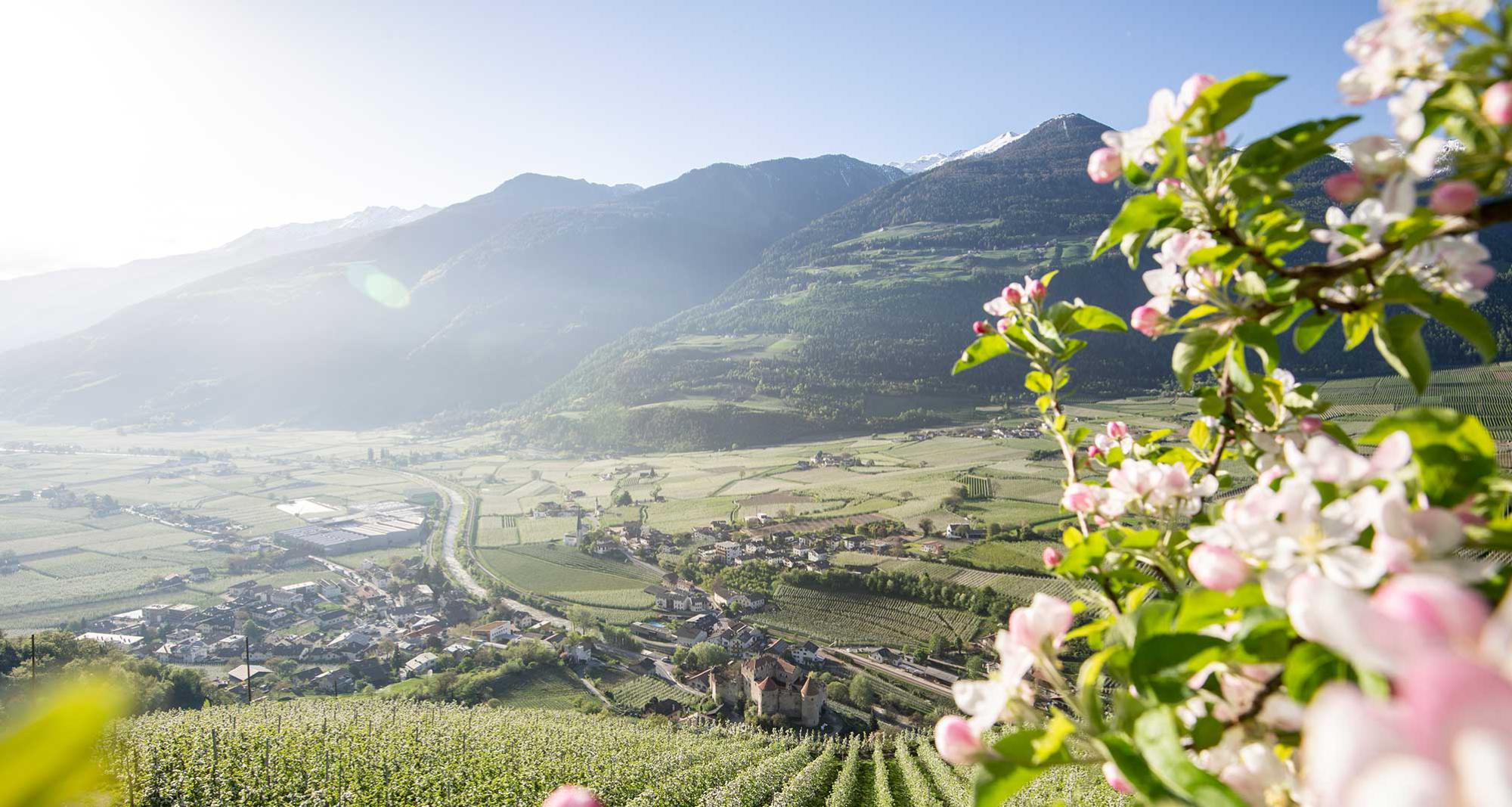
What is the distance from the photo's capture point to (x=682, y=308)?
154 metres

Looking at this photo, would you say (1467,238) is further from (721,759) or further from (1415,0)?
(721,759)

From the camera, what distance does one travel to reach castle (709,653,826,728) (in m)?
25.6

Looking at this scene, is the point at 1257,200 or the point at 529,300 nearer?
the point at 1257,200

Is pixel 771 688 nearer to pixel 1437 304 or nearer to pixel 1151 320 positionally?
pixel 1151 320

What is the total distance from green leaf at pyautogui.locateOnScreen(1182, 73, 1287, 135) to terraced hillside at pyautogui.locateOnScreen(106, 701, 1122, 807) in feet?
37.9

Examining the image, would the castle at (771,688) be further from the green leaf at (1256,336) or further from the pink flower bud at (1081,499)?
the green leaf at (1256,336)

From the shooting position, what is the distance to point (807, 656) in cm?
3058

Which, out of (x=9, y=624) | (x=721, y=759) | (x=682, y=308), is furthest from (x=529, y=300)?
(x=721, y=759)

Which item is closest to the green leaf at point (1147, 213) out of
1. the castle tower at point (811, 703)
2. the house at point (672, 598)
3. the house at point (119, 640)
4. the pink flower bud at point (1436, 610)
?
the pink flower bud at point (1436, 610)

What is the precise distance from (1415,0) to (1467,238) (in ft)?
1.09

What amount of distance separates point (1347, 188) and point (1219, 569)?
60cm

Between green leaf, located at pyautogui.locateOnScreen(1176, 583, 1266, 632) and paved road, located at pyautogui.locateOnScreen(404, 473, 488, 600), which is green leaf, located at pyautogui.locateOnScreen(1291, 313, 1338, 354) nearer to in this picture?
green leaf, located at pyautogui.locateOnScreen(1176, 583, 1266, 632)

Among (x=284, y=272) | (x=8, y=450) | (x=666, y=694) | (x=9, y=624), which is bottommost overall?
(x=666, y=694)

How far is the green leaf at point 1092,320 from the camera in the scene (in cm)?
148
